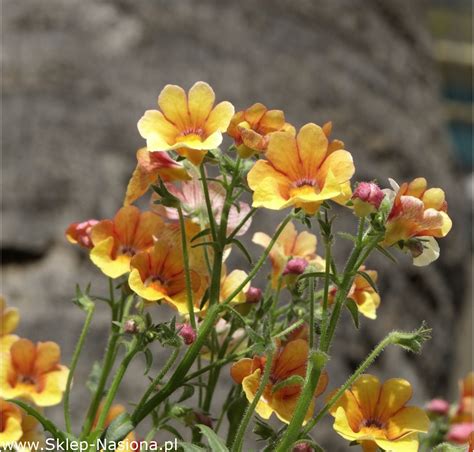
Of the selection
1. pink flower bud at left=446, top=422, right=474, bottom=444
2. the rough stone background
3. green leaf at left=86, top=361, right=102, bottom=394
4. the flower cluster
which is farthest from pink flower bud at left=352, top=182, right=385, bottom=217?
the rough stone background

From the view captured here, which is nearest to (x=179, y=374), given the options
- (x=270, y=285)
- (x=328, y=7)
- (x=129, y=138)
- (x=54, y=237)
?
(x=270, y=285)

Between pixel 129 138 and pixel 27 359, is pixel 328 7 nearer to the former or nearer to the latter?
pixel 129 138

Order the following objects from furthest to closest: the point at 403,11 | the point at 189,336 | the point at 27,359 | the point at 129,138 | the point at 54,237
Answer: the point at 403,11 < the point at 129,138 < the point at 54,237 < the point at 27,359 < the point at 189,336

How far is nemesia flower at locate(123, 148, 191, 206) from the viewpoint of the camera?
0.54m

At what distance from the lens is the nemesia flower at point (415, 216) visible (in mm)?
489

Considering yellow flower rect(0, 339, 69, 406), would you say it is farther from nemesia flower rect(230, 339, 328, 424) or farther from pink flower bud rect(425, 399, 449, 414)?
pink flower bud rect(425, 399, 449, 414)

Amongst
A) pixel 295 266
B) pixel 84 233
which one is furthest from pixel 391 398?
pixel 84 233

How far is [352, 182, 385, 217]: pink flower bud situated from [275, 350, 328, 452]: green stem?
77mm

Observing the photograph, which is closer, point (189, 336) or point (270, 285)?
point (189, 336)

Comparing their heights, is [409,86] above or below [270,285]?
below

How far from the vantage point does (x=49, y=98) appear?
1.83 meters

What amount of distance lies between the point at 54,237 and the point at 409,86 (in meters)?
1.09

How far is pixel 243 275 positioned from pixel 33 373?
16 centimetres

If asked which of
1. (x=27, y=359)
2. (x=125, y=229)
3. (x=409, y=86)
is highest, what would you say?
(x=125, y=229)
